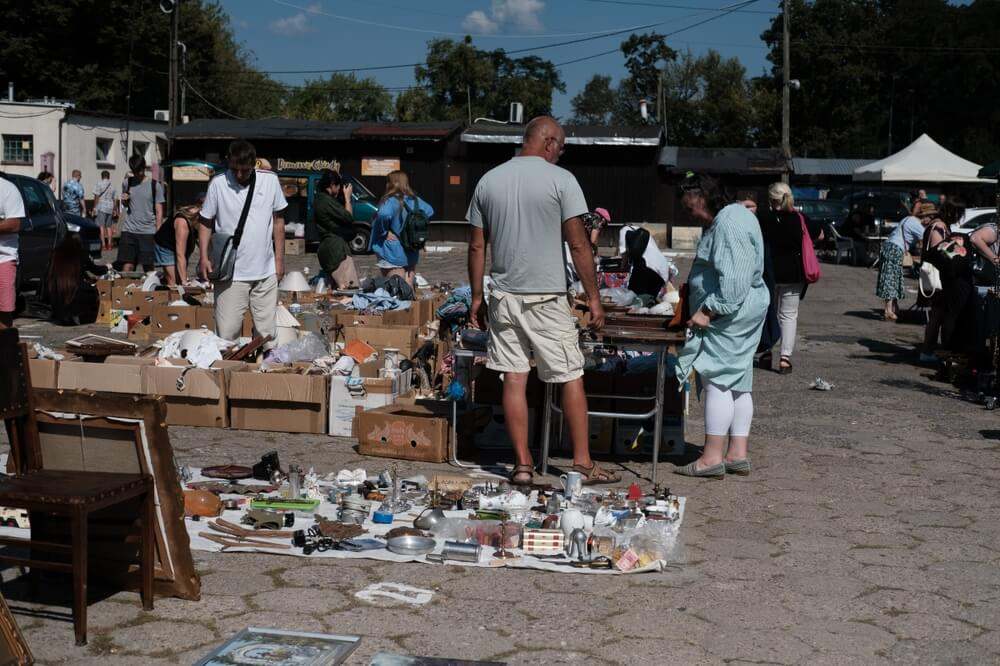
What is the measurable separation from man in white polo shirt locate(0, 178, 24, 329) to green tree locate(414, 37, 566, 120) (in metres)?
68.1

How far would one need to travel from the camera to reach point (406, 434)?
7.29 meters

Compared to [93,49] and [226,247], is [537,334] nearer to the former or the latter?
[226,247]

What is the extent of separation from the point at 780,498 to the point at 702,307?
1.20 metres

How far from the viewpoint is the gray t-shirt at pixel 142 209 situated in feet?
49.5

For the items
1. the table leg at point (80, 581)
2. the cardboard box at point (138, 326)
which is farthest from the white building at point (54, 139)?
the table leg at point (80, 581)

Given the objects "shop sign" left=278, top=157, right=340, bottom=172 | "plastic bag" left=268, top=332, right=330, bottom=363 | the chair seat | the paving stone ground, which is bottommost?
the paving stone ground

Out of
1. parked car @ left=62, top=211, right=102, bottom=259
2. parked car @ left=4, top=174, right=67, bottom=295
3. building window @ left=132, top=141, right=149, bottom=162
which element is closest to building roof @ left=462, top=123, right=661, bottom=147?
building window @ left=132, top=141, right=149, bottom=162

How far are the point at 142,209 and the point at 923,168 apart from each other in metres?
22.3

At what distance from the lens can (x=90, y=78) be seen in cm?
4900

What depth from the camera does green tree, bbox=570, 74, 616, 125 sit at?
4820 inches

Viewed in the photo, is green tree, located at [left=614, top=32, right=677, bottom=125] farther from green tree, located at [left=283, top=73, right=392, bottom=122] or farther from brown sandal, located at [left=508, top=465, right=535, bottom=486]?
brown sandal, located at [left=508, top=465, right=535, bottom=486]

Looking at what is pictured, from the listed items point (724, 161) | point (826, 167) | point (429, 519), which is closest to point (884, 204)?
point (724, 161)

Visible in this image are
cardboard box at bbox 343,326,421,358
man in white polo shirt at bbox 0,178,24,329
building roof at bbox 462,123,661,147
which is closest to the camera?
man in white polo shirt at bbox 0,178,24,329

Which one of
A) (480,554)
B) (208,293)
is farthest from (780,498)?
(208,293)
